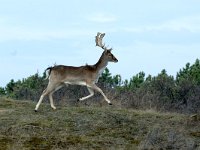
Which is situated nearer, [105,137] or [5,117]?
[105,137]

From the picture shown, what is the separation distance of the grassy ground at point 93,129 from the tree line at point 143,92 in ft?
10.9

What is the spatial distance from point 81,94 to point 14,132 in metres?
13.2

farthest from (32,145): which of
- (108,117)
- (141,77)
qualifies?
(141,77)

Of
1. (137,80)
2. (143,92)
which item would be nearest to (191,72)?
(137,80)

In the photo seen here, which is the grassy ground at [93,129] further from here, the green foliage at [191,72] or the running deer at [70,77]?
the green foliage at [191,72]

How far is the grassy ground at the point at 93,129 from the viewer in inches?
601

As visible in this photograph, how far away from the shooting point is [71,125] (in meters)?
16.9

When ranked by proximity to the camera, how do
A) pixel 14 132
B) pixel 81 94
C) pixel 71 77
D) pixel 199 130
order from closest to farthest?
pixel 14 132 → pixel 199 130 → pixel 71 77 → pixel 81 94

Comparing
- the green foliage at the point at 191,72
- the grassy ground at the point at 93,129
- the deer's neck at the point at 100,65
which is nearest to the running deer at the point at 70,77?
the deer's neck at the point at 100,65

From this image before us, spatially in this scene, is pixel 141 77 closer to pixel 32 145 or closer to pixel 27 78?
pixel 27 78

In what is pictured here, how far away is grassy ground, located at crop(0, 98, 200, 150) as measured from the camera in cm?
1527

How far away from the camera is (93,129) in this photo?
16625 mm

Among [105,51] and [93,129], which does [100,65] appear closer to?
[105,51]

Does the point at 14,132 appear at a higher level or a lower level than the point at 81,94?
lower
